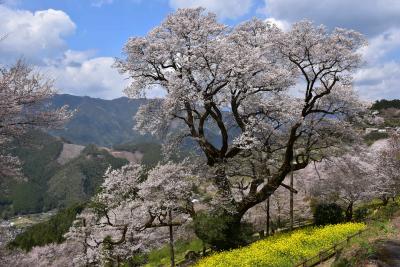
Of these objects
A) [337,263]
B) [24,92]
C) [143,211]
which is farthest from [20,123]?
[143,211]

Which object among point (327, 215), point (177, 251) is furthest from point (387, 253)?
point (177, 251)

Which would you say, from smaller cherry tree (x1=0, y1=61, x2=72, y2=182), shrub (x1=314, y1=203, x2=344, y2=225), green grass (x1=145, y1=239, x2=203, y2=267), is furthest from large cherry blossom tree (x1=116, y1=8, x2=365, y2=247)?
green grass (x1=145, y1=239, x2=203, y2=267)

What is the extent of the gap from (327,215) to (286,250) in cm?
1305

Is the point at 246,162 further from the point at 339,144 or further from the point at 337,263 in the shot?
the point at 337,263

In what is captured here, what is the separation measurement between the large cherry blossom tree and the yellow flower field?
4.80 metres

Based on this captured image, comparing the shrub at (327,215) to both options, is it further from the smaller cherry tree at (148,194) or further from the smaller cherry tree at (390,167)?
the smaller cherry tree at (390,167)

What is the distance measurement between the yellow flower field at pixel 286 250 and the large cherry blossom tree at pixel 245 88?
480 cm

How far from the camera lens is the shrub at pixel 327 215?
1617 inches

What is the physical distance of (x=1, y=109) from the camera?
17359 mm

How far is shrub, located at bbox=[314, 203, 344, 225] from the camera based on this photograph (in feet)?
135

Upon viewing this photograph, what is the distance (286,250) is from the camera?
96.7 ft

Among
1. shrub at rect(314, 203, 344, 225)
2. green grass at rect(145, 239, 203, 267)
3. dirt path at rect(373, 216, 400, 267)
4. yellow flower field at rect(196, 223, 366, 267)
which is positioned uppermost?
dirt path at rect(373, 216, 400, 267)

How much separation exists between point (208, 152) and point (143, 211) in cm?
718

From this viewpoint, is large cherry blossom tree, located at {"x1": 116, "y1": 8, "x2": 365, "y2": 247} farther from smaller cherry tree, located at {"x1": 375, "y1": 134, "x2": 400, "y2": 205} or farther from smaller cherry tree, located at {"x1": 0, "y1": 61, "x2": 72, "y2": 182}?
smaller cherry tree, located at {"x1": 375, "y1": 134, "x2": 400, "y2": 205}
